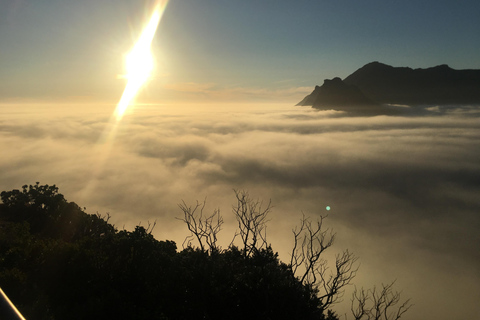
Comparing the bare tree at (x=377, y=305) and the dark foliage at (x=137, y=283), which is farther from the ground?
the dark foliage at (x=137, y=283)

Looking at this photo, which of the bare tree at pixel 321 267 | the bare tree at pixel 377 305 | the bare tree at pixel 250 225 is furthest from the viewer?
the bare tree at pixel 250 225

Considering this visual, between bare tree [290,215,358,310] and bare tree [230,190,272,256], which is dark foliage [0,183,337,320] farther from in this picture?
bare tree [230,190,272,256]

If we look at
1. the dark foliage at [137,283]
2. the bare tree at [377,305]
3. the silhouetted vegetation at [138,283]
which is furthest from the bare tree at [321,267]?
the bare tree at [377,305]

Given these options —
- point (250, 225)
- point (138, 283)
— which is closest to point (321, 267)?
point (250, 225)

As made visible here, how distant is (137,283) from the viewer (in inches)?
605

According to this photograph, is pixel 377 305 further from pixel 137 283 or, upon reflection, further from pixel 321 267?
pixel 137 283

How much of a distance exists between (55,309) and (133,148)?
643ft

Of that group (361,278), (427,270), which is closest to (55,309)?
(361,278)

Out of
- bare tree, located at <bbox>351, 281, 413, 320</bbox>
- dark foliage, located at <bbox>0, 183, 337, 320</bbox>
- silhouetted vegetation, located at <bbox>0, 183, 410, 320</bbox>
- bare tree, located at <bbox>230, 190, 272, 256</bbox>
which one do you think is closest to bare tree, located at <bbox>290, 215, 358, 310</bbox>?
silhouetted vegetation, located at <bbox>0, 183, 410, 320</bbox>

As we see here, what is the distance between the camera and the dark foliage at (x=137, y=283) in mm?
13617

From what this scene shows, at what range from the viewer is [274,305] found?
16.3 m

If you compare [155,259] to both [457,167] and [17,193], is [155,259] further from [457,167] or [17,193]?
[457,167]

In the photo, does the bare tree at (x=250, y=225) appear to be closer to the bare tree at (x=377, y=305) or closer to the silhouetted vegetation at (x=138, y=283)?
the silhouetted vegetation at (x=138, y=283)

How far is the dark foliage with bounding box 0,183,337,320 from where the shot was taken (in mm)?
13617
